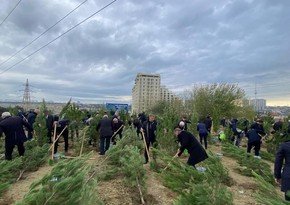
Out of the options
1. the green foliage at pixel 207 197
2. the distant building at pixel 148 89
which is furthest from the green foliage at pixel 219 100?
the distant building at pixel 148 89

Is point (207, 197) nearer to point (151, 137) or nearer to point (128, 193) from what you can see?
point (128, 193)

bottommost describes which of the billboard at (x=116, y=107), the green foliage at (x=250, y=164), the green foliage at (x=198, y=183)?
the green foliage at (x=250, y=164)

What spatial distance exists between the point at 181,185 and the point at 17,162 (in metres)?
4.27

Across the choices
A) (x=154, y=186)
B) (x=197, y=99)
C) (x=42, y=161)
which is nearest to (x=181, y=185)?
(x=154, y=186)

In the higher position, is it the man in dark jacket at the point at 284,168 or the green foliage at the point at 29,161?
the man in dark jacket at the point at 284,168

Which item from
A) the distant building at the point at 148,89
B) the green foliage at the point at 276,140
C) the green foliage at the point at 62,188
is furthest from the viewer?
the distant building at the point at 148,89

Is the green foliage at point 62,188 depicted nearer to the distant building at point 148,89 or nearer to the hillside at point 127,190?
the hillside at point 127,190

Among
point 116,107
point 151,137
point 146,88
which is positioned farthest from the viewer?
point 146,88

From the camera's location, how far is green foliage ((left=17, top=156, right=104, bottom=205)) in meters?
2.62

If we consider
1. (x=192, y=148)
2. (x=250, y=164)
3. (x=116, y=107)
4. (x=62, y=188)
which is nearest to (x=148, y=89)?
(x=116, y=107)

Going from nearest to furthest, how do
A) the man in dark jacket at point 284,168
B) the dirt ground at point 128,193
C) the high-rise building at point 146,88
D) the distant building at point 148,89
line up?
the man in dark jacket at point 284,168, the dirt ground at point 128,193, the distant building at point 148,89, the high-rise building at point 146,88

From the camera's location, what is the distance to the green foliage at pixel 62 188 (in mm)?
2617

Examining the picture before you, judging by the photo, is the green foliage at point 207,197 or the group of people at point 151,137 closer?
the green foliage at point 207,197

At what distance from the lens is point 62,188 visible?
105 inches
